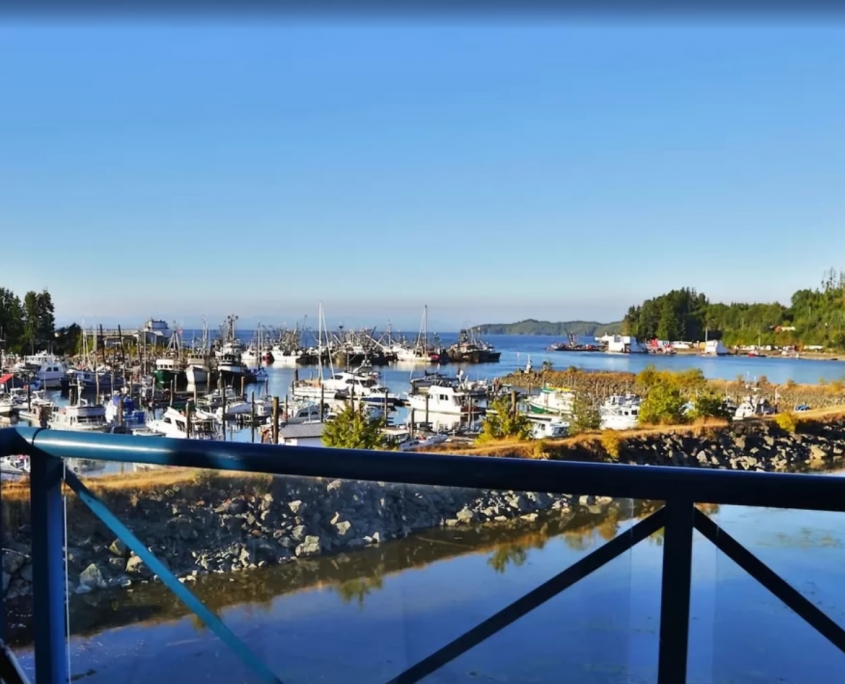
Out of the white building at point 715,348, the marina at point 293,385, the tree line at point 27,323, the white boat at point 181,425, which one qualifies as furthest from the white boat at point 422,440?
the white building at point 715,348

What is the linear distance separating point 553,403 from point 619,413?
341 cm

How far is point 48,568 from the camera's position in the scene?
1060 mm

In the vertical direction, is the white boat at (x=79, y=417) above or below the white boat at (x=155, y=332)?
below

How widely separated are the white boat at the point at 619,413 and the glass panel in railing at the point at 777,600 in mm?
13547

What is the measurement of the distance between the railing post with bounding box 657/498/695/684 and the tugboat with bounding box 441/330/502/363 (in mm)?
38416

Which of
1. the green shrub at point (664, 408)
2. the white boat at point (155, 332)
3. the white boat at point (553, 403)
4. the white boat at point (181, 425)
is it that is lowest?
the white boat at point (181, 425)

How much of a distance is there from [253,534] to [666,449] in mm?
9174

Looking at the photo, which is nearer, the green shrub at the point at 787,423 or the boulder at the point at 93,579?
the boulder at the point at 93,579

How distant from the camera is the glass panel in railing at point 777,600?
78 cm

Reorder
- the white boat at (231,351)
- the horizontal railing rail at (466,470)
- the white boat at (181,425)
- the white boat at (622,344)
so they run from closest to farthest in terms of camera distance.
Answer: the horizontal railing rail at (466,470) → the white boat at (181,425) → the white boat at (622,344) → the white boat at (231,351)

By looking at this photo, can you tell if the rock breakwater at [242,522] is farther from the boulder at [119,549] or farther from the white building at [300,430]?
the white building at [300,430]

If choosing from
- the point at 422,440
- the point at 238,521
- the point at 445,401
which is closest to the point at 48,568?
the point at 238,521

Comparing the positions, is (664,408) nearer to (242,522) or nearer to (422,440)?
(422,440)

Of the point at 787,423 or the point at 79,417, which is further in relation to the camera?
the point at 79,417
